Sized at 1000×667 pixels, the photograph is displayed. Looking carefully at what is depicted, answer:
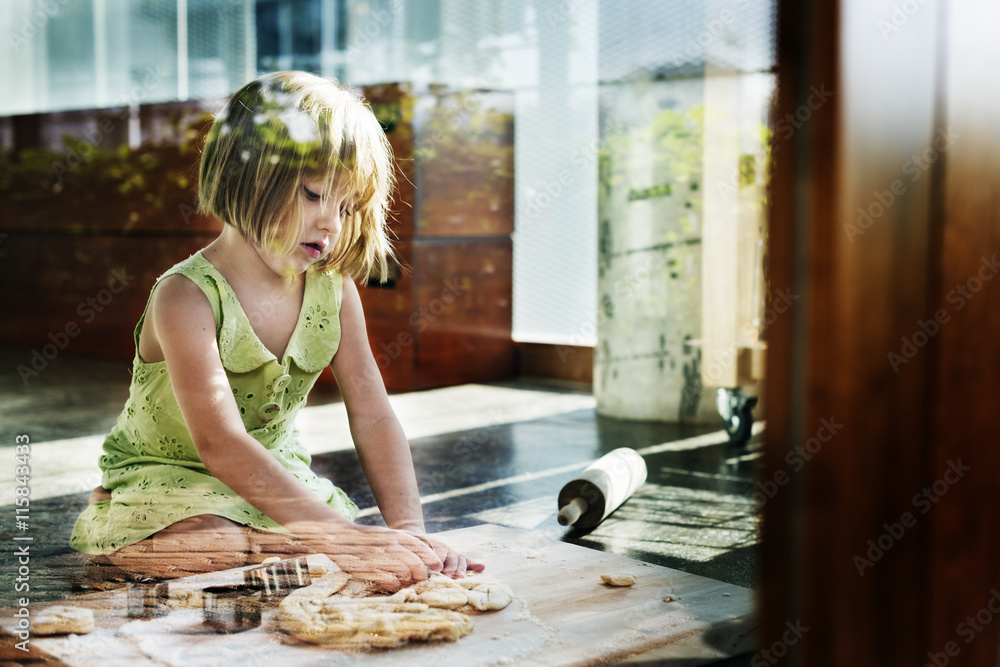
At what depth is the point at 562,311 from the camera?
3.50m

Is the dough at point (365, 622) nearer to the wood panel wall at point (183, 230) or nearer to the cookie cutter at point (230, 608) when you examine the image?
the cookie cutter at point (230, 608)

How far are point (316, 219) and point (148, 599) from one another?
45cm

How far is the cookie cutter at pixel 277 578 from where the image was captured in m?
1.10

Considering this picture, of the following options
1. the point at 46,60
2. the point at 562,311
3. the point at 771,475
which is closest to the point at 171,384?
the point at 771,475

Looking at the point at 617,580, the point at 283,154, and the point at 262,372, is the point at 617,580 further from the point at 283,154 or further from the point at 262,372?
the point at 283,154

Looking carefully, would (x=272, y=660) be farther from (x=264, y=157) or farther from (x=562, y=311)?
(x=562, y=311)

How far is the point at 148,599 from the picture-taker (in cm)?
106

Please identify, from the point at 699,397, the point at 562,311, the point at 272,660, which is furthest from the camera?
the point at 562,311

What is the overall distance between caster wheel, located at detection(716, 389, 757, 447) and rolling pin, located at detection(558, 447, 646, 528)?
2.45 feet

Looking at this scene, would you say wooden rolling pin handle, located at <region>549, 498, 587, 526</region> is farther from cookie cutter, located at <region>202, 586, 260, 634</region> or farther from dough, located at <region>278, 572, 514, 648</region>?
cookie cutter, located at <region>202, 586, 260, 634</region>

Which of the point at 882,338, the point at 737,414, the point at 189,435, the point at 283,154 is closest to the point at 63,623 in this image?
the point at 189,435

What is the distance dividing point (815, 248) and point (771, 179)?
0.05 meters

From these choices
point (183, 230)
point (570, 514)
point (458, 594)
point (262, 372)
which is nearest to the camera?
point (458, 594)

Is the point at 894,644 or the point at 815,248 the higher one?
the point at 815,248
